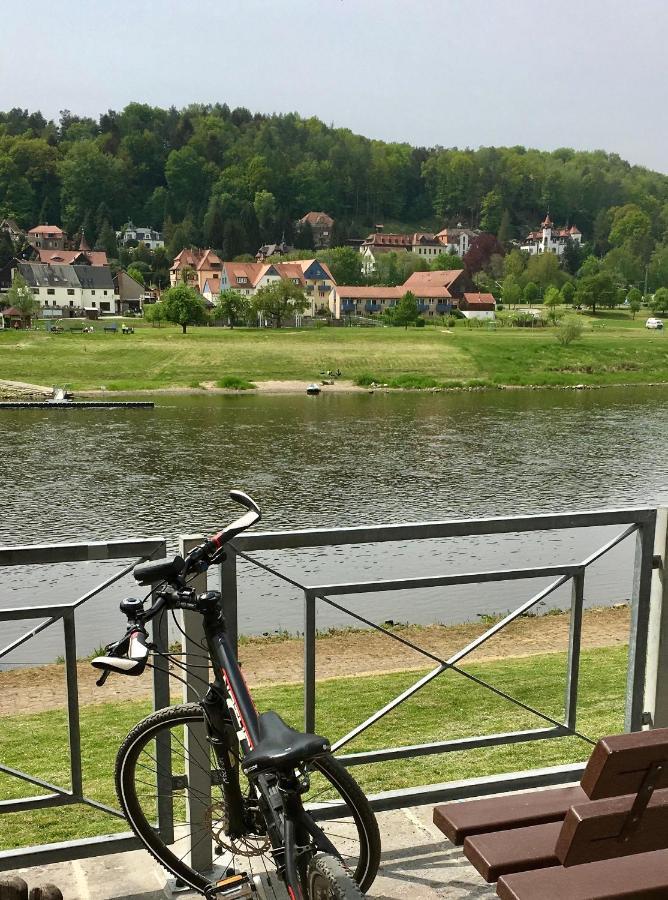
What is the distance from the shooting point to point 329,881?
244 cm

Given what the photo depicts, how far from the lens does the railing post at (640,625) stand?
4227 millimetres

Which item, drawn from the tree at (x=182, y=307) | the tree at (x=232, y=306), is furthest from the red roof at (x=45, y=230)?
the tree at (x=182, y=307)

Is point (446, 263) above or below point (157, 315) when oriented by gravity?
above

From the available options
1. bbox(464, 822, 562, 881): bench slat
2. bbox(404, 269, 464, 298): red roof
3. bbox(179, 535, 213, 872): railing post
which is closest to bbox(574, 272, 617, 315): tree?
bbox(404, 269, 464, 298): red roof

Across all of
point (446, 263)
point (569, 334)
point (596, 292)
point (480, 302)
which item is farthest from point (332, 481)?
point (446, 263)

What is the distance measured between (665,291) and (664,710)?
145491mm

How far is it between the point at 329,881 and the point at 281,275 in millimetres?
145962

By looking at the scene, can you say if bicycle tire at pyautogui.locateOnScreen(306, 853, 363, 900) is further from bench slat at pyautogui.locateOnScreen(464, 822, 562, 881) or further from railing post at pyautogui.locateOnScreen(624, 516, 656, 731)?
railing post at pyautogui.locateOnScreen(624, 516, 656, 731)

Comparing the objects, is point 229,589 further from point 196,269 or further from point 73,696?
point 196,269

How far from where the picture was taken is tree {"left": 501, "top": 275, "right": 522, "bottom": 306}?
152 metres

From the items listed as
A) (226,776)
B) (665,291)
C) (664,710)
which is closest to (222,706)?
(226,776)

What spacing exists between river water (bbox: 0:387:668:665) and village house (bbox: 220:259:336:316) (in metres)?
88.6

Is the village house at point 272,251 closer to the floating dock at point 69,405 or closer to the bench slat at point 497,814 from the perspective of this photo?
the floating dock at point 69,405

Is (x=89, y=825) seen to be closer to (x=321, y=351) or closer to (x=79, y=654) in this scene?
(x=79, y=654)
